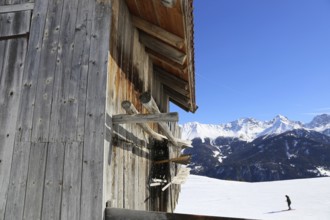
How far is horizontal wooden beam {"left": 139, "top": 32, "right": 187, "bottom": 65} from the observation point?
6.32 m

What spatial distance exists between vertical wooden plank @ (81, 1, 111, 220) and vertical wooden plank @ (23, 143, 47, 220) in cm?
58

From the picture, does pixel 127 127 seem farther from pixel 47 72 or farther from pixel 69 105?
pixel 47 72

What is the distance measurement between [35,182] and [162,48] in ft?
12.3

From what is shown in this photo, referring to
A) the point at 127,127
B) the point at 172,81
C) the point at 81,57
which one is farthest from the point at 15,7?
the point at 172,81

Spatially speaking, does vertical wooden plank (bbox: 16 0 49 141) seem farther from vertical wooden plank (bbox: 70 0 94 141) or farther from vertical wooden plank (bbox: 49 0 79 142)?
vertical wooden plank (bbox: 70 0 94 141)

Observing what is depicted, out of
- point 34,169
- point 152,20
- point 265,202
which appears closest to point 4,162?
point 34,169

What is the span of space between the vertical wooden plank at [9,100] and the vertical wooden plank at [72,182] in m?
0.86

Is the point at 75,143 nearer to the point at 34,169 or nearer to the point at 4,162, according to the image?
the point at 34,169

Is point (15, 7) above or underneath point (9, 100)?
above

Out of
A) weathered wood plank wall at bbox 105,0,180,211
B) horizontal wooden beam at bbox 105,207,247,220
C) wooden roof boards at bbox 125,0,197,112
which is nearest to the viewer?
horizontal wooden beam at bbox 105,207,247,220

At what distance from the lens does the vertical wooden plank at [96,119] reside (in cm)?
401

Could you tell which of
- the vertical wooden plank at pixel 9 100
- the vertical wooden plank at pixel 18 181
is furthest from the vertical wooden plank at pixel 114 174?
the vertical wooden plank at pixel 9 100

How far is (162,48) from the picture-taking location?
670 centimetres

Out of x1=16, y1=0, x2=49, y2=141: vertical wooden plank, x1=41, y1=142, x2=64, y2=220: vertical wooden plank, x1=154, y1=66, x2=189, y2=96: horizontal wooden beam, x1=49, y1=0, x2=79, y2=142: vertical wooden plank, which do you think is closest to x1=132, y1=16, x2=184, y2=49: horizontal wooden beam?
x1=49, y1=0, x2=79, y2=142: vertical wooden plank
